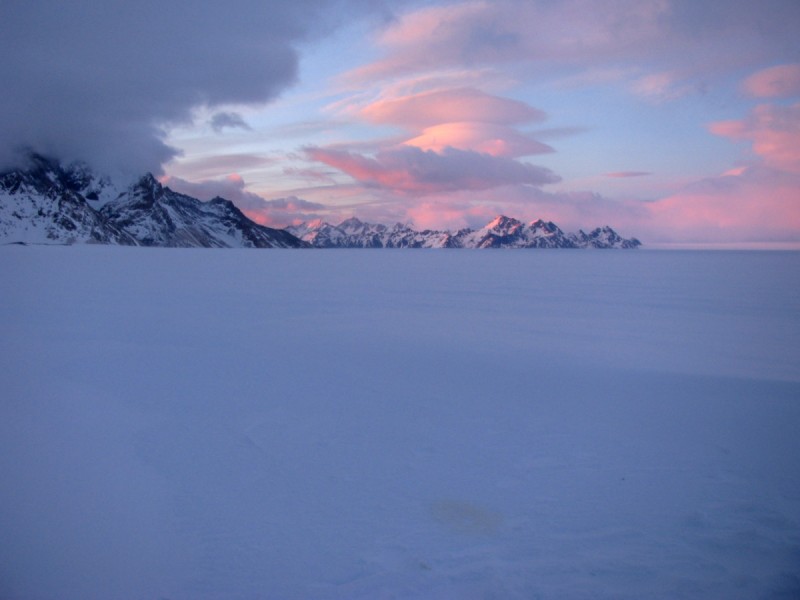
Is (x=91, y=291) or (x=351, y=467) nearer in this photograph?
(x=351, y=467)

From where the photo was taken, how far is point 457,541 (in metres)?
5.68

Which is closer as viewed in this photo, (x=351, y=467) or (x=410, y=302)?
(x=351, y=467)

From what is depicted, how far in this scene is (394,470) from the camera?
23.8 ft

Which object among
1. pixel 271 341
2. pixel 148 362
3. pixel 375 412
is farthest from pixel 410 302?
pixel 375 412

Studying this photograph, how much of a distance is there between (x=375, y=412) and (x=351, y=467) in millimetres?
2370

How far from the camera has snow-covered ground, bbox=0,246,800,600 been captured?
17.1 feet

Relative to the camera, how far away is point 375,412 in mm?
9688

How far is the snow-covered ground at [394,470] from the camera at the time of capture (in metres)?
5.22

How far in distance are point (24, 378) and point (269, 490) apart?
7.86 m

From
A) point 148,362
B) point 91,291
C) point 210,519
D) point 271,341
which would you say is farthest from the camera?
point 91,291

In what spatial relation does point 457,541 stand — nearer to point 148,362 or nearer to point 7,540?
point 7,540

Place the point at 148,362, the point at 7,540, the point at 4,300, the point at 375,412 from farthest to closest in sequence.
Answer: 1. the point at 4,300
2. the point at 148,362
3. the point at 375,412
4. the point at 7,540

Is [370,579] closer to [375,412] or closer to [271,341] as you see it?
[375,412]

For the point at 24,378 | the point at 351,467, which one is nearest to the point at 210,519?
the point at 351,467
